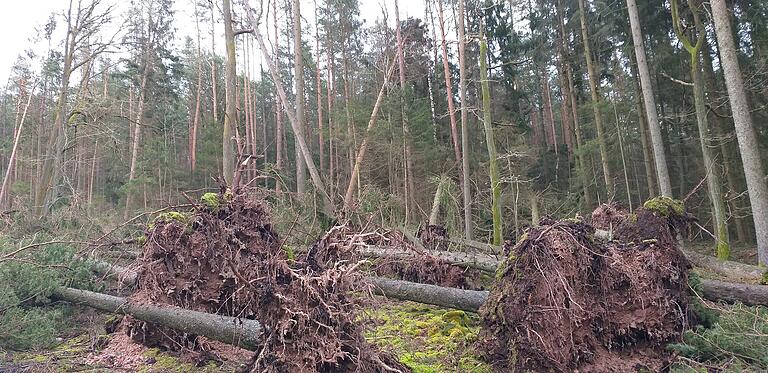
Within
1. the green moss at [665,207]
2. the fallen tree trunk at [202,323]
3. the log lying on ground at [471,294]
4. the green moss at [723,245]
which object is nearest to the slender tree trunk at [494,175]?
the green moss at [665,207]

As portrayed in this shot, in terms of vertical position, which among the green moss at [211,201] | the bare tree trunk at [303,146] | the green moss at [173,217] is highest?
the bare tree trunk at [303,146]

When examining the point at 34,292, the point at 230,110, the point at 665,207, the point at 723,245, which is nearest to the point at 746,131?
the point at 723,245

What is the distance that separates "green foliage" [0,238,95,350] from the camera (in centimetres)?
495

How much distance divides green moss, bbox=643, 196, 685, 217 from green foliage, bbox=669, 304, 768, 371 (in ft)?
4.71

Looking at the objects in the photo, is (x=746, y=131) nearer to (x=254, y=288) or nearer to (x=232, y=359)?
(x=254, y=288)

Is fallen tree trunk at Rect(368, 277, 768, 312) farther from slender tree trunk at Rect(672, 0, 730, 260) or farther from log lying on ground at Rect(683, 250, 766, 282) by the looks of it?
slender tree trunk at Rect(672, 0, 730, 260)

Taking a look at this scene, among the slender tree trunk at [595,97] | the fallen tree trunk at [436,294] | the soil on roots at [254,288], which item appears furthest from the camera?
the slender tree trunk at [595,97]

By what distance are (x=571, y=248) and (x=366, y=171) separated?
547 inches

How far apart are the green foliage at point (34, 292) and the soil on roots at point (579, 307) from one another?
5.03m

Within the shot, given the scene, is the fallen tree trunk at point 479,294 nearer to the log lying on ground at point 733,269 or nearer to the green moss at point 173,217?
the green moss at point 173,217

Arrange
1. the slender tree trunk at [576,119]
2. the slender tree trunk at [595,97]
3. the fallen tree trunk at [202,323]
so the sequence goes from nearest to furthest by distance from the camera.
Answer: the fallen tree trunk at [202,323], the slender tree trunk at [595,97], the slender tree trunk at [576,119]

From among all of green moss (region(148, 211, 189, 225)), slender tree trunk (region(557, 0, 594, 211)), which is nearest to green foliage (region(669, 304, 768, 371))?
green moss (region(148, 211, 189, 225))

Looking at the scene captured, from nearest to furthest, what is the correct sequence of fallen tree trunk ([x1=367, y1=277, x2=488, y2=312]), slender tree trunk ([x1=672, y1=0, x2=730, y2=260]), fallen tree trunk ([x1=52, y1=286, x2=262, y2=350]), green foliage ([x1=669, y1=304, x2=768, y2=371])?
green foliage ([x1=669, y1=304, x2=768, y2=371])
fallen tree trunk ([x1=52, y1=286, x2=262, y2=350])
fallen tree trunk ([x1=367, y1=277, x2=488, y2=312])
slender tree trunk ([x1=672, y1=0, x2=730, y2=260])

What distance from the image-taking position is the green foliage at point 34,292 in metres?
4.95
